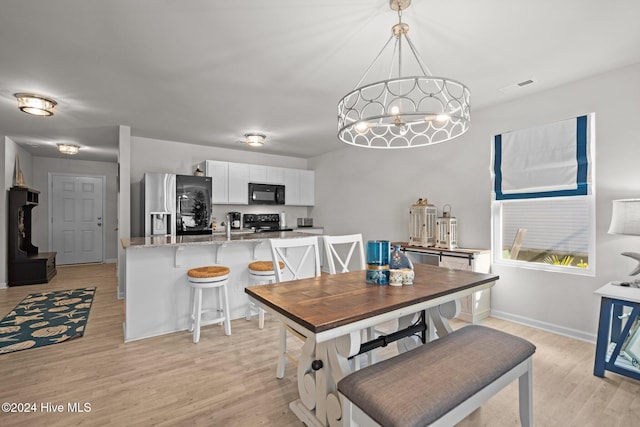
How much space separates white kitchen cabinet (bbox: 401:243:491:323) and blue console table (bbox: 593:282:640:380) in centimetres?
113

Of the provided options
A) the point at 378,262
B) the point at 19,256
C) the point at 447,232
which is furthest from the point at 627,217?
the point at 19,256

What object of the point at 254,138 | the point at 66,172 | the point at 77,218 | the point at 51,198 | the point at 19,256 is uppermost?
the point at 254,138

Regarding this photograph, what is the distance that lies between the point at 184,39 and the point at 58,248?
7.20 m

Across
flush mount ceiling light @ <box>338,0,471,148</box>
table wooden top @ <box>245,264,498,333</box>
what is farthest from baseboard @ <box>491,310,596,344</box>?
flush mount ceiling light @ <box>338,0,471,148</box>

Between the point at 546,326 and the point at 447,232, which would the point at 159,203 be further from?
the point at 546,326

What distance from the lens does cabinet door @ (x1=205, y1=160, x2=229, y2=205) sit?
521cm

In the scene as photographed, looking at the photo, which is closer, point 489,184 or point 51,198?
point 489,184

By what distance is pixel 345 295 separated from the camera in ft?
5.30

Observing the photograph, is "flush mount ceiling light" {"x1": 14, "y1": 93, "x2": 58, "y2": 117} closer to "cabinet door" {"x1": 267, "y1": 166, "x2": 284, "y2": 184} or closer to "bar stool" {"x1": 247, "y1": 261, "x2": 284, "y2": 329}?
"bar stool" {"x1": 247, "y1": 261, "x2": 284, "y2": 329}

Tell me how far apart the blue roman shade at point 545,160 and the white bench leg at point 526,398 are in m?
2.12

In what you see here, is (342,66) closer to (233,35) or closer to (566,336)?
(233,35)

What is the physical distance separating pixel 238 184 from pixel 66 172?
15.0 feet

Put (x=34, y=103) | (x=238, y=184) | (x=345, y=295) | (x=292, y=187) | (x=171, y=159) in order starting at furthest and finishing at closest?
1. (x=292, y=187)
2. (x=238, y=184)
3. (x=171, y=159)
4. (x=34, y=103)
5. (x=345, y=295)

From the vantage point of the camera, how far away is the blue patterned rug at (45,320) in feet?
9.46
